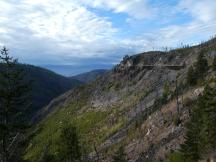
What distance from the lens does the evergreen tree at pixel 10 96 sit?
115 feet

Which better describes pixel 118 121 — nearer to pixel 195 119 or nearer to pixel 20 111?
pixel 195 119

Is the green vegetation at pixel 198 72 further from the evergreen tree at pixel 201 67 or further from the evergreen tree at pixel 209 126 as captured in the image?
the evergreen tree at pixel 209 126

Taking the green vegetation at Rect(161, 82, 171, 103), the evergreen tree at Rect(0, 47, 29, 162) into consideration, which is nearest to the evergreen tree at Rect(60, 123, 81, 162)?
the evergreen tree at Rect(0, 47, 29, 162)

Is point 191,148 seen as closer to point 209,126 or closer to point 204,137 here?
point 204,137

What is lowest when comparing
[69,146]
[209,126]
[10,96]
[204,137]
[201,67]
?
[69,146]

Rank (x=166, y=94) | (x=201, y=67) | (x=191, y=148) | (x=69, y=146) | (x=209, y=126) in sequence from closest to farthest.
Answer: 1. (x=209, y=126)
2. (x=191, y=148)
3. (x=69, y=146)
4. (x=201, y=67)
5. (x=166, y=94)

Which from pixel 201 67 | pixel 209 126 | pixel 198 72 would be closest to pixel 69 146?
pixel 209 126

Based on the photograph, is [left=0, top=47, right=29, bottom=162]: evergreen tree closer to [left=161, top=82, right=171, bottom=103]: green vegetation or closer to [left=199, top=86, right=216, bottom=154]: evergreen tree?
[left=199, top=86, right=216, bottom=154]: evergreen tree

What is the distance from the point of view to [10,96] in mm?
35375

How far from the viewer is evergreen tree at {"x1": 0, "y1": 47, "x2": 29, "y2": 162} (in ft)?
115

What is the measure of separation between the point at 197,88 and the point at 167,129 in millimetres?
18595

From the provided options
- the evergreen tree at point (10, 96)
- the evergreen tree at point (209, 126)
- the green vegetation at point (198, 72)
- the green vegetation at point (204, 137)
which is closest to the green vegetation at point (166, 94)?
the green vegetation at point (198, 72)

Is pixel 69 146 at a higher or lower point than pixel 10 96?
lower

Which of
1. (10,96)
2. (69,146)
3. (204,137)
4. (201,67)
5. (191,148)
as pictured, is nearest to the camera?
(10,96)
